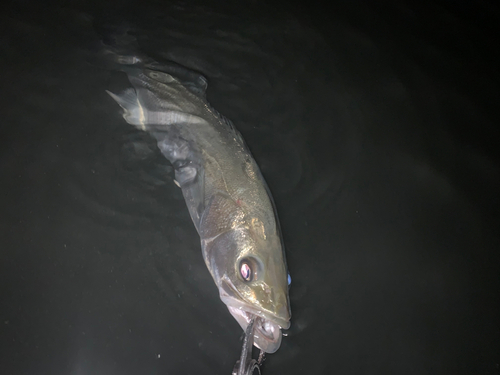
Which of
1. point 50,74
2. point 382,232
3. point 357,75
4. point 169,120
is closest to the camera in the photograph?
point 169,120

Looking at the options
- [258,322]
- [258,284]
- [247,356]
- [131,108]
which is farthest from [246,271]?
[131,108]

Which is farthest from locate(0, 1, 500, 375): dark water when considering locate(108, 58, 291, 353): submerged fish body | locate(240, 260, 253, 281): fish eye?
locate(240, 260, 253, 281): fish eye

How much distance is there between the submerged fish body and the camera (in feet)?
4.82

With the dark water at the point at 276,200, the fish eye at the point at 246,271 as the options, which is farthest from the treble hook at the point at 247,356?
the dark water at the point at 276,200

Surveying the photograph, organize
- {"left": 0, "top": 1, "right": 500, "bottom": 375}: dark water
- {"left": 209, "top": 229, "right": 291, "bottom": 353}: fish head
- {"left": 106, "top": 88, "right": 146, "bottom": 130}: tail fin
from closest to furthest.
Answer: {"left": 209, "top": 229, "right": 291, "bottom": 353}: fish head < {"left": 0, "top": 1, "right": 500, "bottom": 375}: dark water < {"left": 106, "top": 88, "right": 146, "bottom": 130}: tail fin

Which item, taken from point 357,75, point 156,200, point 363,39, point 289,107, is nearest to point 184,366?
point 156,200

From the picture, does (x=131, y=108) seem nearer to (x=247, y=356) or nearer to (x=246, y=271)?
(x=246, y=271)

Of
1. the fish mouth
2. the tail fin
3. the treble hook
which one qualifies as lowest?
the treble hook

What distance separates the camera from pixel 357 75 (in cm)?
297

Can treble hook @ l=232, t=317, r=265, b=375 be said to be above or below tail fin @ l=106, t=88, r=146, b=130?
below

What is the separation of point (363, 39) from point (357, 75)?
1.71 ft

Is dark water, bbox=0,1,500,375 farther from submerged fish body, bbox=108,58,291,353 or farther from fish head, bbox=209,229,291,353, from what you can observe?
fish head, bbox=209,229,291,353

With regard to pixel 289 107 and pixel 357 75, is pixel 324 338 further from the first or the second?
pixel 357 75

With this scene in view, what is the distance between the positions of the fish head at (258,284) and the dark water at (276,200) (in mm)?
470
